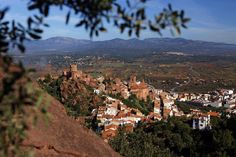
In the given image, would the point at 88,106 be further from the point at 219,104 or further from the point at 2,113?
the point at 2,113

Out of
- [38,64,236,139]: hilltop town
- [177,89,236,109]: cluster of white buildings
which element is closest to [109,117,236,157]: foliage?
[38,64,236,139]: hilltop town

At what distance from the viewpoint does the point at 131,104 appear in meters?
78.6

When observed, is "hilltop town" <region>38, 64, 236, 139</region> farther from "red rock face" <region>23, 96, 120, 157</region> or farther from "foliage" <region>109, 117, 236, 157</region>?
"red rock face" <region>23, 96, 120, 157</region>

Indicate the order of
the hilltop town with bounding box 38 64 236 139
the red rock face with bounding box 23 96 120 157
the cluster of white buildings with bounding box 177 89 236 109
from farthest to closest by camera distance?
the cluster of white buildings with bounding box 177 89 236 109 → the hilltop town with bounding box 38 64 236 139 → the red rock face with bounding box 23 96 120 157

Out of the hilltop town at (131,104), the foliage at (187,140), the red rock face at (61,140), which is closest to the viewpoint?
the red rock face at (61,140)

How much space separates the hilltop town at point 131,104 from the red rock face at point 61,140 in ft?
107

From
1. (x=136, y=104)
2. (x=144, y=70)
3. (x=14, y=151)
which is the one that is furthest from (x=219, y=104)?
(x=14, y=151)

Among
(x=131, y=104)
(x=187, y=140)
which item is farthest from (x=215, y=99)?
(x=187, y=140)

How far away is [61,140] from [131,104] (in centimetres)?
6814

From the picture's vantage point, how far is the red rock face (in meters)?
9.97

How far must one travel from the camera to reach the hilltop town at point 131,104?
56388 millimetres

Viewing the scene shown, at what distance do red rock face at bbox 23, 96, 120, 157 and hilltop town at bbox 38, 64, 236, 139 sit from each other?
32716 mm

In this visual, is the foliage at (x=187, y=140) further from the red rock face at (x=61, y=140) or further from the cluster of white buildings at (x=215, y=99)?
the cluster of white buildings at (x=215, y=99)

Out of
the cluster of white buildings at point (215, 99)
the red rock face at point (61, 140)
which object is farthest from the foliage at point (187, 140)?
the cluster of white buildings at point (215, 99)
